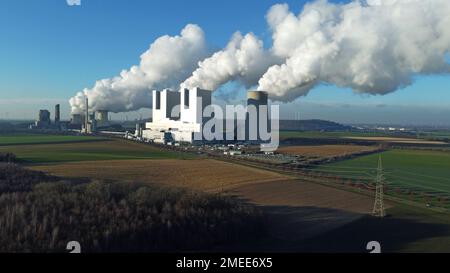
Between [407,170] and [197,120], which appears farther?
[197,120]

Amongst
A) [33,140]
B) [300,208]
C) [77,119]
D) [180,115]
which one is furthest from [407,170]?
[77,119]

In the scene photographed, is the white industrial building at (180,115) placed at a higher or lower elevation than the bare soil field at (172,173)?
higher

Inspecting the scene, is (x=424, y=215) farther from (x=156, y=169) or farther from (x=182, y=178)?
(x=156, y=169)

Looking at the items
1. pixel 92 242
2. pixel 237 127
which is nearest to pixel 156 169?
pixel 92 242

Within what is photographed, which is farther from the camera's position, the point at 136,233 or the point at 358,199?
the point at 358,199

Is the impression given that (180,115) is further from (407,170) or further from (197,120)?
(407,170)

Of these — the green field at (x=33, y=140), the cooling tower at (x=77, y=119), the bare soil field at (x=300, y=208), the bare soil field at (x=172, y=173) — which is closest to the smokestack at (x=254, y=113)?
the bare soil field at (x=172, y=173)

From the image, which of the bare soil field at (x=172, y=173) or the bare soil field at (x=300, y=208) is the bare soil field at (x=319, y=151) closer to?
the bare soil field at (x=172, y=173)
